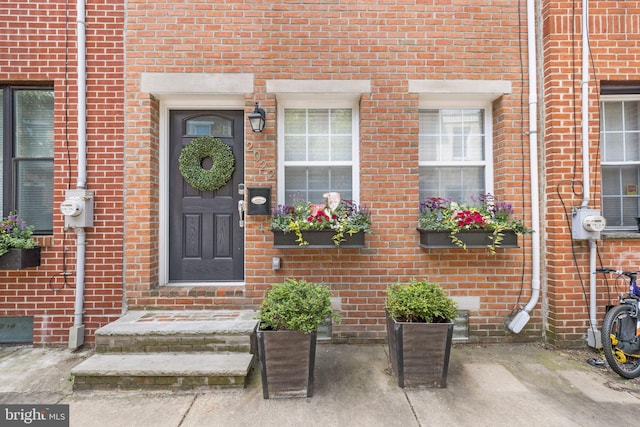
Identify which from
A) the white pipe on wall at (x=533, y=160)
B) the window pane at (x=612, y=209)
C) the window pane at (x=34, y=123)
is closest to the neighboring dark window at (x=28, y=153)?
the window pane at (x=34, y=123)

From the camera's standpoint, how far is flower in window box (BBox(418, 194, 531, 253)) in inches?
148

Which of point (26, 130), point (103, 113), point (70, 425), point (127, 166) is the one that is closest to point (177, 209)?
point (127, 166)

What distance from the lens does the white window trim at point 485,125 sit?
4.29 m

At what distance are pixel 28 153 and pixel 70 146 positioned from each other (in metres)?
0.65

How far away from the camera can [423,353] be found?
3.04 m

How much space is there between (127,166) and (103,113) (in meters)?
0.68

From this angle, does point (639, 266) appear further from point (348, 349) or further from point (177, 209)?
point (177, 209)

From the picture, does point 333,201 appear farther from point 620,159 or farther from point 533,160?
point 620,159

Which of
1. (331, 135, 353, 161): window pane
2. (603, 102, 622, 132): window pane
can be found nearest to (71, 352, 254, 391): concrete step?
(331, 135, 353, 161): window pane

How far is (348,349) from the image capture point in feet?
12.7

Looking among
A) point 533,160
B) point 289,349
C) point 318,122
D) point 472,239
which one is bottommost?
point 289,349

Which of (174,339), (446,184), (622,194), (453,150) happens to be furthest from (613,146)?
(174,339)

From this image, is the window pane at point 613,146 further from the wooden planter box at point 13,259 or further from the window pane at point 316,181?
the wooden planter box at point 13,259

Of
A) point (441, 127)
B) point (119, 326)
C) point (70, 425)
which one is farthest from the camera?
point (441, 127)
